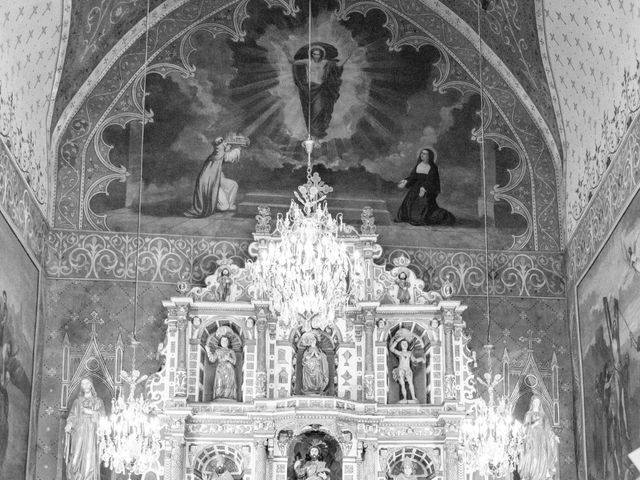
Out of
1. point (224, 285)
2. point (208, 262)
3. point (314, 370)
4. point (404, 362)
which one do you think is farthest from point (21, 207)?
point (404, 362)

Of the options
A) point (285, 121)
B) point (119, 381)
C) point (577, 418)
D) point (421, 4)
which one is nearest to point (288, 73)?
point (285, 121)

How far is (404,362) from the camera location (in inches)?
863

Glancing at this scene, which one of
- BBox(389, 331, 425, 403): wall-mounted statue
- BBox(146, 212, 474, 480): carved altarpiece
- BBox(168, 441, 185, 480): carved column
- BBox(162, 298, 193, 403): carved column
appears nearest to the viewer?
BBox(168, 441, 185, 480): carved column

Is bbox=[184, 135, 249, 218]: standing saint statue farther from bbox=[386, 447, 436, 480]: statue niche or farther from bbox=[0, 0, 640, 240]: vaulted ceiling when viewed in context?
bbox=[386, 447, 436, 480]: statue niche

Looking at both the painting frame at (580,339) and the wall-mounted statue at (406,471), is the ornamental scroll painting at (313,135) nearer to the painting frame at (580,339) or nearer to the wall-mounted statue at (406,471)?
the painting frame at (580,339)

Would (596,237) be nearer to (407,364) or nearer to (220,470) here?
(407,364)

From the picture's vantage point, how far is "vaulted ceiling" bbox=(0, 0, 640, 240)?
20.0 metres

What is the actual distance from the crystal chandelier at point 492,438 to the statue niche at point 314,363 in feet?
7.68

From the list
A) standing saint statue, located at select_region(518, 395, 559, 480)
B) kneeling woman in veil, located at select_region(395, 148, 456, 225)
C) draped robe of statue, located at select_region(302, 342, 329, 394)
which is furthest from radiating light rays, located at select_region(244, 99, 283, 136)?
standing saint statue, located at select_region(518, 395, 559, 480)

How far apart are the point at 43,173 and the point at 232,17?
4307 millimetres

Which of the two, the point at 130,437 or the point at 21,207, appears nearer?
the point at 130,437

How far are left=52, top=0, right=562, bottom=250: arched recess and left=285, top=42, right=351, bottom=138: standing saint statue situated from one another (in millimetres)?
793

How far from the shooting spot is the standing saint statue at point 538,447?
69.4 feet

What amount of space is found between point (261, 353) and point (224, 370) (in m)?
0.63
